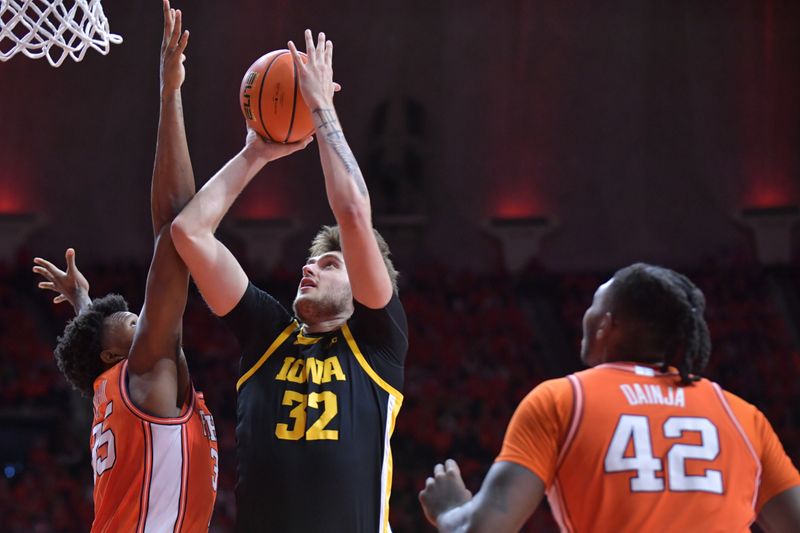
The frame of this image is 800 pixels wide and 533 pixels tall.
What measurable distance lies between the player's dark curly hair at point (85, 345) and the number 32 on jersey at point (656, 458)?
191 centimetres

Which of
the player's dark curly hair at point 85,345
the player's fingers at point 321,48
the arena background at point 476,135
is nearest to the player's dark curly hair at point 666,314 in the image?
the player's fingers at point 321,48

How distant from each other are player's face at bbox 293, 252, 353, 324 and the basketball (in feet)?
1.49

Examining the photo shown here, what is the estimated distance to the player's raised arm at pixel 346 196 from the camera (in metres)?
2.65

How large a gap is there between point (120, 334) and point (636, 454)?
6.14ft

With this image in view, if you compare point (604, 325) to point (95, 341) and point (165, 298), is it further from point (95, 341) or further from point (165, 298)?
point (95, 341)

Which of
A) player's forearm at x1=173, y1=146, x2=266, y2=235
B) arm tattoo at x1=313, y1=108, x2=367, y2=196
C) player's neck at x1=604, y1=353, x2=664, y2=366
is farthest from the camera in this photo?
player's forearm at x1=173, y1=146, x2=266, y2=235

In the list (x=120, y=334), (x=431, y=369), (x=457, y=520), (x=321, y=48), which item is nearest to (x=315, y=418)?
(x=457, y=520)

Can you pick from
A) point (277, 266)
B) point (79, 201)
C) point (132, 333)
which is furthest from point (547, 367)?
point (132, 333)

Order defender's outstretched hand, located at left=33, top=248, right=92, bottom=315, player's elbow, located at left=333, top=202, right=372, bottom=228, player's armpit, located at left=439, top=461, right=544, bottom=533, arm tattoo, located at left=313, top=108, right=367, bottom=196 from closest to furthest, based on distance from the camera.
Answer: player's armpit, located at left=439, top=461, right=544, bottom=533
player's elbow, located at left=333, top=202, right=372, bottom=228
arm tattoo, located at left=313, top=108, right=367, bottom=196
defender's outstretched hand, located at left=33, top=248, right=92, bottom=315

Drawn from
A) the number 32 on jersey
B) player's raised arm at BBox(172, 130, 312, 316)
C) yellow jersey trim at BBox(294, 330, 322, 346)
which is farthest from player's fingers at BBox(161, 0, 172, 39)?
the number 32 on jersey

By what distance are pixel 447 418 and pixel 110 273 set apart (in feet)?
20.2

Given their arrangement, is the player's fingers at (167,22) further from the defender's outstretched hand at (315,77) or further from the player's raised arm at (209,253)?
the player's raised arm at (209,253)

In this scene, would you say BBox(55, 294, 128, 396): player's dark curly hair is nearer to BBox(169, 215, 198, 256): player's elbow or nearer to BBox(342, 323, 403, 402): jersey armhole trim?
BBox(169, 215, 198, 256): player's elbow

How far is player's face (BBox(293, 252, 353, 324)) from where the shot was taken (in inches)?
115
